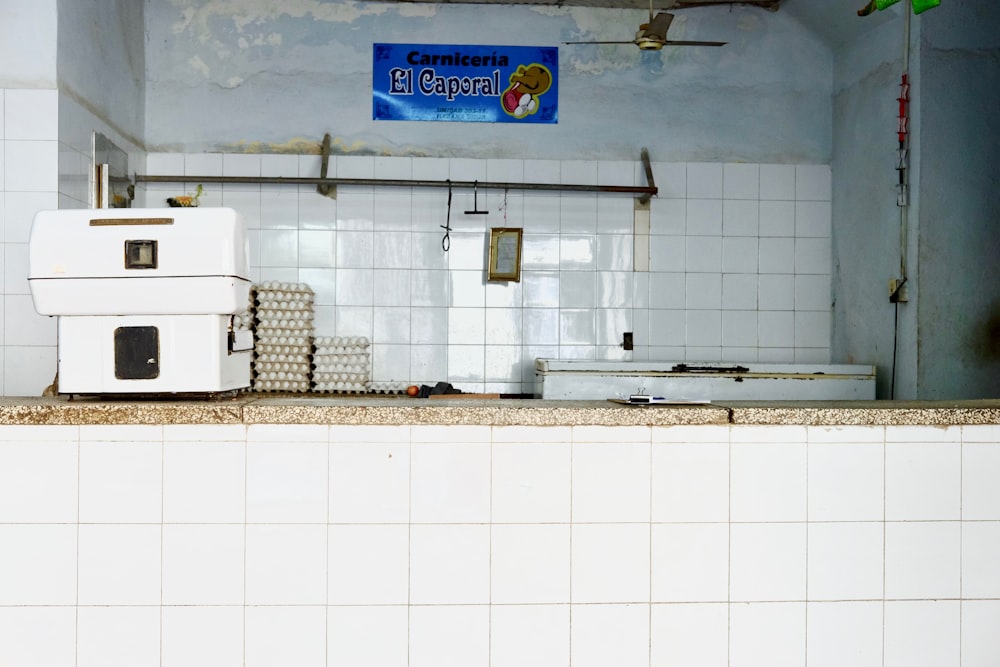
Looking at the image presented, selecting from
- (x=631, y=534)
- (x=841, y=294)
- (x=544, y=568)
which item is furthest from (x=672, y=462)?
(x=841, y=294)

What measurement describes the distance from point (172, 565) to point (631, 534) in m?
1.40

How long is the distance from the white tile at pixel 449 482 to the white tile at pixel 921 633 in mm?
1309

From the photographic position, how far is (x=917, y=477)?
2645 millimetres

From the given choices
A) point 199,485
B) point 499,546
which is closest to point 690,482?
point 499,546

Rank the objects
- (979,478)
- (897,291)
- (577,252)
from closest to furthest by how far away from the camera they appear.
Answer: (979,478), (897,291), (577,252)

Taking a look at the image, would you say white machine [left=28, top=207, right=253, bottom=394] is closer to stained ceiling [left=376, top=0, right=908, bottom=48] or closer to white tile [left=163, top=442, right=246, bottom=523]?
white tile [left=163, top=442, right=246, bottom=523]

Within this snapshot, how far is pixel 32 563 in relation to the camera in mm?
2561

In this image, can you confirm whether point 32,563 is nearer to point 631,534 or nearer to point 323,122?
point 631,534

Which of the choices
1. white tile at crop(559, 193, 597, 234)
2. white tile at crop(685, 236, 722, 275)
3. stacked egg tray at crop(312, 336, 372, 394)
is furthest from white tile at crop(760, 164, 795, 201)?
stacked egg tray at crop(312, 336, 372, 394)

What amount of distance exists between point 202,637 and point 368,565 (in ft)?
1.77

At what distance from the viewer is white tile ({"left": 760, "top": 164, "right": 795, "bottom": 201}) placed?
6227 mm

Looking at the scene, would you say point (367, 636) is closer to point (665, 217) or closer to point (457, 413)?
point (457, 413)

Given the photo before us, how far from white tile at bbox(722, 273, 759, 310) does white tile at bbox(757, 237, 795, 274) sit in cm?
14

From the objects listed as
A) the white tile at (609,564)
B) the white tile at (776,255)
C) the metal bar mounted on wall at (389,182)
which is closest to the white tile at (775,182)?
the white tile at (776,255)
